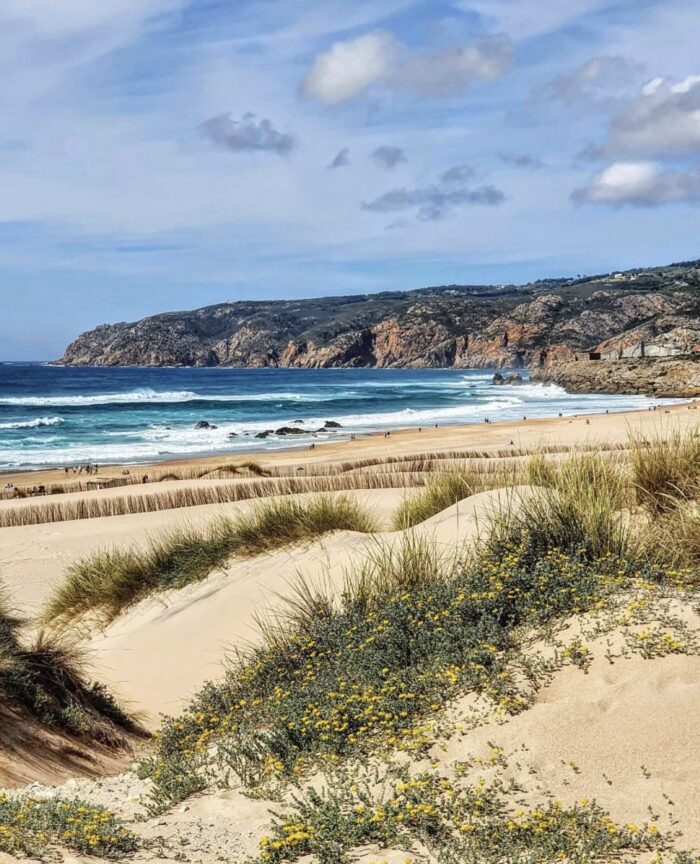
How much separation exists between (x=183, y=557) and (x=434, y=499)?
10.8ft

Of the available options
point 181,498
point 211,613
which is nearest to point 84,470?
point 181,498

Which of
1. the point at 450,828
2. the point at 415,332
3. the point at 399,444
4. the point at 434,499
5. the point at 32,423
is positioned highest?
the point at 415,332

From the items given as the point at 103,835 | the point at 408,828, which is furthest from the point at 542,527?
the point at 103,835

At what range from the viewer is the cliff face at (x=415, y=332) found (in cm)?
12244

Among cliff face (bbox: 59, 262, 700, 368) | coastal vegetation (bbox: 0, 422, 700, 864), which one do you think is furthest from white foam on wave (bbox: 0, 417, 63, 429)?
cliff face (bbox: 59, 262, 700, 368)

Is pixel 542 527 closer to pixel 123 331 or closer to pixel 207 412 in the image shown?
pixel 207 412

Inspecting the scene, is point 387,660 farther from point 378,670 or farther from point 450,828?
point 450,828

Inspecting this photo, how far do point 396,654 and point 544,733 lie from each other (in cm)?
126

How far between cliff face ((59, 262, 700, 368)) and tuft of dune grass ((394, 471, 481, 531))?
8662 centimetres

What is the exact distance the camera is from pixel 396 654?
517 cm

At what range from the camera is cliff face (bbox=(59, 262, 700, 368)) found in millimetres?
122438

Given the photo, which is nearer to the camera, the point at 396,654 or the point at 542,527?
the point at 396,654

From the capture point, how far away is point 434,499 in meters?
10.1

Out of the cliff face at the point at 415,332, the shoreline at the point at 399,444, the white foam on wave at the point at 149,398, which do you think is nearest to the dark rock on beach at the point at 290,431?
the shoreline at the point at 399,444
